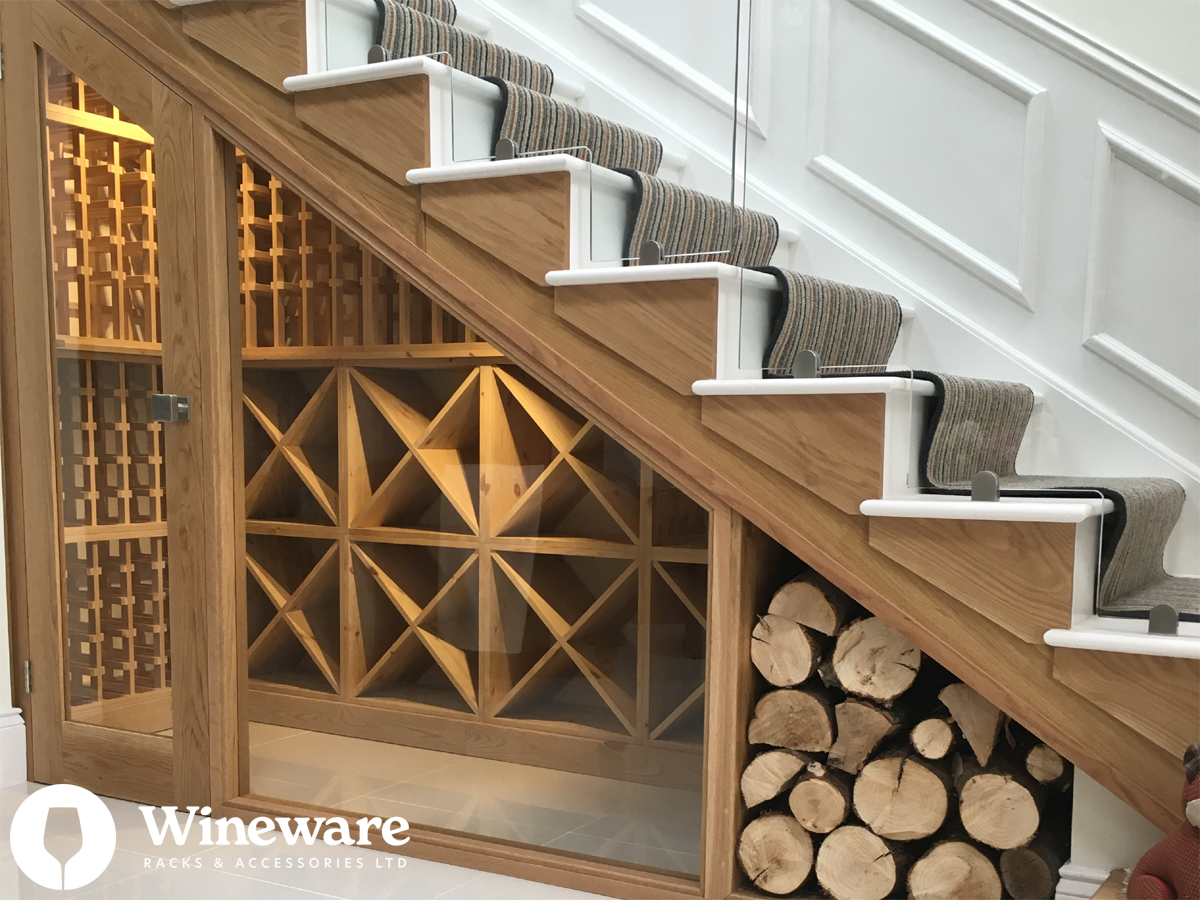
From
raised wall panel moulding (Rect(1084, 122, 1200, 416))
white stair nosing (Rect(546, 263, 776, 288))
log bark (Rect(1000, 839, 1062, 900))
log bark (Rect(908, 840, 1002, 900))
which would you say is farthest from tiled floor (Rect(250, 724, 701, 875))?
raised wall panel moulding (Rect(1084, 122, 1200, 416))

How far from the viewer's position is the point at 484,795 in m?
2.03

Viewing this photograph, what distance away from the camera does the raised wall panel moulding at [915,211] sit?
175 cm

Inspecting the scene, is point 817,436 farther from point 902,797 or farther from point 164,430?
point 164,430

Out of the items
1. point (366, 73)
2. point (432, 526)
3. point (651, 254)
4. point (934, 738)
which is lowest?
point (934, 738)

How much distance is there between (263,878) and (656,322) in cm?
122

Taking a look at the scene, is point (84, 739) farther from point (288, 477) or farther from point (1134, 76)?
point (1134, 76)

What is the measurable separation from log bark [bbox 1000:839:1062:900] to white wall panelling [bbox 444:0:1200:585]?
1.83 feet

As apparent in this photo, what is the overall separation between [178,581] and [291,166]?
865 millimetres

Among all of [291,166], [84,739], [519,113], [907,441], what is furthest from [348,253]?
[84,739]

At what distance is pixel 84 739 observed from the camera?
235 centimetres

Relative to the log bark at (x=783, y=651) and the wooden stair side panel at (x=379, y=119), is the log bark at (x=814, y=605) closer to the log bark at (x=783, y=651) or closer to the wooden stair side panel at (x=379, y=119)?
the log bark at (x=783, y=651)

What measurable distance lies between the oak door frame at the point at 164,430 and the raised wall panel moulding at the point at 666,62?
82 centimetres

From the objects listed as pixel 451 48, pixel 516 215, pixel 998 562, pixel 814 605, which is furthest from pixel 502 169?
pixel 998 562

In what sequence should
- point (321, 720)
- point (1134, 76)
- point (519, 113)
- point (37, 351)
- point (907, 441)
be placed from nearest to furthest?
point (907, 441) → point (1134, 76) → point (519, 113) → point (321, 720) → point (37, 351)
